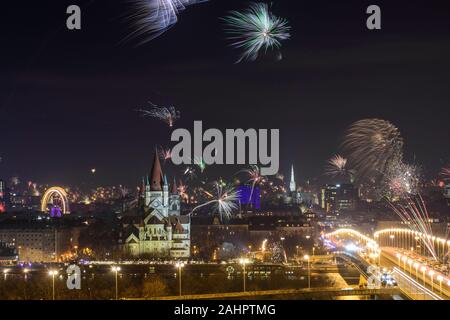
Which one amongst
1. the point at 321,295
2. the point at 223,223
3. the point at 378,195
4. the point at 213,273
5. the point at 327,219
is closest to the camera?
the point at 321,295

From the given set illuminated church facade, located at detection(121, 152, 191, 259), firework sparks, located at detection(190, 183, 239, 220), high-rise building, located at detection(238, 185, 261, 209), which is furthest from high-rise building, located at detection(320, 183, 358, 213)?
illuminated church facade, located at detection(121, 152, 191, 259)

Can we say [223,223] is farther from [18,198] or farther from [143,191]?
[18,198]

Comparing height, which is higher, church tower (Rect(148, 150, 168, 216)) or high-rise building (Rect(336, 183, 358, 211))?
church tower (Rect(148, 150, 168, 216))

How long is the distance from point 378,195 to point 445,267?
69930 mm

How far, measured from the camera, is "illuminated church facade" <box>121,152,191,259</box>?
48.1 m

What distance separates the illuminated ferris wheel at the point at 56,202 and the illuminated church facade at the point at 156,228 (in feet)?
58.7

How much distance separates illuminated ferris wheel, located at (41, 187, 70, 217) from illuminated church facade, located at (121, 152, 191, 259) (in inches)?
704

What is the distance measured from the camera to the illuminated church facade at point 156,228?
48.1m

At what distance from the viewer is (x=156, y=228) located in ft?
161

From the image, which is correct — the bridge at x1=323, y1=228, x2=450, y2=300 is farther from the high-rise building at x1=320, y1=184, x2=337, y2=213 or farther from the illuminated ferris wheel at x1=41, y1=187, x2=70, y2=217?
the high-rise building at x1=320, y1=184, x2=337, y2=213

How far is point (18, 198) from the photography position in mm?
103750

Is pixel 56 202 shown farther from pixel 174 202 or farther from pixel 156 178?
pixel 156 178
